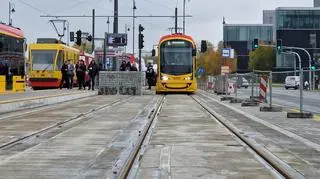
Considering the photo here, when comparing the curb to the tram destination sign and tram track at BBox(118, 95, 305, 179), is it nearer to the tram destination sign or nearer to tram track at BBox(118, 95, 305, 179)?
tram track at BBox(118, 95, 305, 179)

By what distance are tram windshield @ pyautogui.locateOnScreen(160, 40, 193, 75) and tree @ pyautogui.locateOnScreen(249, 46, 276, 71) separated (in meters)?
97.6

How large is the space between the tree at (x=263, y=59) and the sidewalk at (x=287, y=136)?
381 feet

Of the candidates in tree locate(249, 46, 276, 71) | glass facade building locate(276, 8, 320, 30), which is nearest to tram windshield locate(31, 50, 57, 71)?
glass facade building locate(276, 8, 320, 30)

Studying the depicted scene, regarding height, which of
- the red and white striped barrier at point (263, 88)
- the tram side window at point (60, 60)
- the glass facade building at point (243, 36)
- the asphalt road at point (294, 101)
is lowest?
the asphalt road at point (294, 101)

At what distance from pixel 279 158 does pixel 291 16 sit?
122 meters

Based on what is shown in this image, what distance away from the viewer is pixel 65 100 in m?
29.3

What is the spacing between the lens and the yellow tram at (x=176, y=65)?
4003cm

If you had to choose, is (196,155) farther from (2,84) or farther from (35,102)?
(2,84)

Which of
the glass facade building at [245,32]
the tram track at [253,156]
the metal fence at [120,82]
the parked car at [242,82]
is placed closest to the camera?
the tram track at [253,156]

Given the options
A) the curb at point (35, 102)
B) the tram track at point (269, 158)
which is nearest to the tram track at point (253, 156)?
the tram track at point (269, 158)

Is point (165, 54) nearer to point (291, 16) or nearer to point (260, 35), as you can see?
point (291, 16)

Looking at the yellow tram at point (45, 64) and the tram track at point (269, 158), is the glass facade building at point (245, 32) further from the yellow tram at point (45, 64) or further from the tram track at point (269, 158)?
the tram track at point (269, 158)

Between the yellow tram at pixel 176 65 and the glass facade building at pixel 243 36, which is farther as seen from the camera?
the glass facade building at pixel 243 36

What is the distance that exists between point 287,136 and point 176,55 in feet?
86.7
